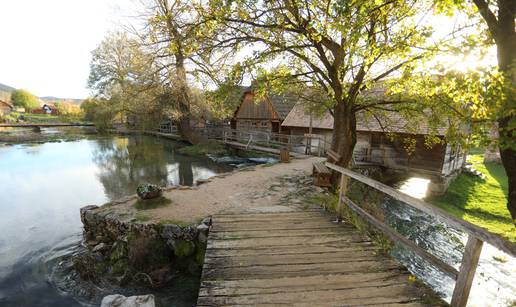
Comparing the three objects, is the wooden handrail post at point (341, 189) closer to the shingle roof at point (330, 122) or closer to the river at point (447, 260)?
the river at point (447, 260)

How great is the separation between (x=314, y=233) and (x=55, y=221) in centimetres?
923

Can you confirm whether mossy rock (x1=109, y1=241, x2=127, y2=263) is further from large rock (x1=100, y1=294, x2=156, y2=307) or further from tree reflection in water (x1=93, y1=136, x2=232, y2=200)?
tree reflection in water (x1=93, y1=136, x2=232, y2=200)

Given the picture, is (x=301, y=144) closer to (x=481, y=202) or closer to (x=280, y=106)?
(x=280, y=106)

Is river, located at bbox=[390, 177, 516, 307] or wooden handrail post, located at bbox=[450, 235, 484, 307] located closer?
wooden handrail post, located at bbox=[450, 235, 484, 307]

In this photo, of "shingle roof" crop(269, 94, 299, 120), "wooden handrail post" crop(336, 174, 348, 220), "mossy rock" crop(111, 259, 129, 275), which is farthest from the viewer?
"shingle roof" crop(269, 94, 299, 120)

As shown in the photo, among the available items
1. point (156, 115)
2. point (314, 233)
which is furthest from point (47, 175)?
point (314, 233)

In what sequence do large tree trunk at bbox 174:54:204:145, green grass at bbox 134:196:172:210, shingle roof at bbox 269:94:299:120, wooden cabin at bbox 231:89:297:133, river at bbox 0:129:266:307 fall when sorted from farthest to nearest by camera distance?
1. wooden cabin at bbox 231:89:297:133
2. shingle roof at bbox 269:94:299:120
3. large tree trunk at bbox 174:54:204:145
4. green grass at bbox 134:196:172:210
5. river at bbox 0:129:266:307

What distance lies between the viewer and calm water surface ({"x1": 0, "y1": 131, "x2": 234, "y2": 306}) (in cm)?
575

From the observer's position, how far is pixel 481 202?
507 inches

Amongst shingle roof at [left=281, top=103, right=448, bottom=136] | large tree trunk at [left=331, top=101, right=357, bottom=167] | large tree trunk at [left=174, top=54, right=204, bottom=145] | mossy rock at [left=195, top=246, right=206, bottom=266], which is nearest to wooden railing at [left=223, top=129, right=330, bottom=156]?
shingle roof at [left=281, top=103, right=448, bottom=136]

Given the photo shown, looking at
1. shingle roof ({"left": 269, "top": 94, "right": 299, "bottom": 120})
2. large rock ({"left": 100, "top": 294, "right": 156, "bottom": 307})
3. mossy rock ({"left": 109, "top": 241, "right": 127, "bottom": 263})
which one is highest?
shingle roof ({"left": 269, "top": 94, "right": 299, "bottom": 120})

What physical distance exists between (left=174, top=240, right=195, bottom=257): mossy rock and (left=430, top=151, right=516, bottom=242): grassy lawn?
1034cm

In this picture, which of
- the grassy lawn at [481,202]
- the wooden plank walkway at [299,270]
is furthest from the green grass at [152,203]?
the grassy lawn at [481,202]

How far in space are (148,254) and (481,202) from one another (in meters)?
15.6
